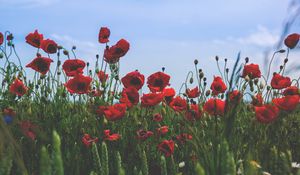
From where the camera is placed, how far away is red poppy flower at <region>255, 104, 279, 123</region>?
2.41m

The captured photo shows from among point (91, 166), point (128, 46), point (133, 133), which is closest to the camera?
point (91, 166)

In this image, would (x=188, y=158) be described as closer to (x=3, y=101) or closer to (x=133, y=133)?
(x=133, y=133)

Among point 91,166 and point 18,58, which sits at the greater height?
point 18,58

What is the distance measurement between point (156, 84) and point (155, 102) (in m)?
0.18

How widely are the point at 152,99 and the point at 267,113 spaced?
1016mm

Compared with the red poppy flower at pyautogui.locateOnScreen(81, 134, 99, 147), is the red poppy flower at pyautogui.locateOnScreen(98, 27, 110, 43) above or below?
above

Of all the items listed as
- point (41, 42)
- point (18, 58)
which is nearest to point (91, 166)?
point (41, 42)

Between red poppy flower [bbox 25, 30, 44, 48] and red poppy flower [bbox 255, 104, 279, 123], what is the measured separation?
2.46 m

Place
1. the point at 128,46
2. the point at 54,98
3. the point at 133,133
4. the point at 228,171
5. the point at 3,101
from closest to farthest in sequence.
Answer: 1. the point at 228,171
2. the point at 133,133
3. the point at 128,46
4. the point at 54,98
5. the point at 3,101

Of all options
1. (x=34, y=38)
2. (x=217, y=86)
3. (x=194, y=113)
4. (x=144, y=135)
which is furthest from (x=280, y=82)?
(x=34, y=38)

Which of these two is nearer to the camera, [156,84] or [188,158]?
[188,158]

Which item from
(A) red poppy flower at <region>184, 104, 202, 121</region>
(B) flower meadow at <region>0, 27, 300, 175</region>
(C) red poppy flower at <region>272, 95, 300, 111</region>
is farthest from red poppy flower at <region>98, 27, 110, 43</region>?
(C) red poppy flower at <region>272, 95, 300, 111</region>

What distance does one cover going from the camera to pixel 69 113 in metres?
4.23

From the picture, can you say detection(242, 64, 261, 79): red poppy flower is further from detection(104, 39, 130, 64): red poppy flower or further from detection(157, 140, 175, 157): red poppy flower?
detection(157, 140, 175, 157): red poppy flower
